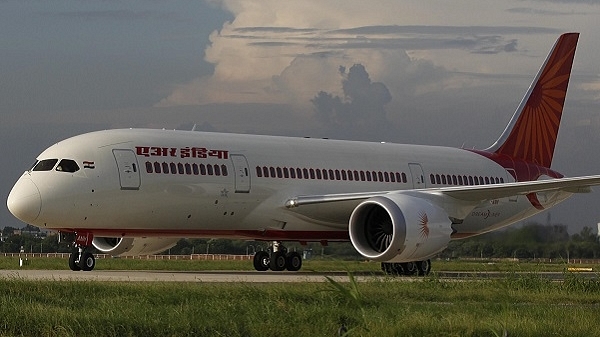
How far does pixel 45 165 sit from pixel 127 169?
1.98 metres

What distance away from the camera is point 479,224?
36.1m

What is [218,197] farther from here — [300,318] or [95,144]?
[300,318]

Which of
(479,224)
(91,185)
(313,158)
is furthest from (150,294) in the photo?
(479,224)

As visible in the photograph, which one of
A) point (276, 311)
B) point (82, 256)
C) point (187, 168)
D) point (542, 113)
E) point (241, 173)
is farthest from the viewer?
point (542, 113)

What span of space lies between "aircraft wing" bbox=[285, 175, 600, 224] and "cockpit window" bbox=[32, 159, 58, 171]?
6.72 meters

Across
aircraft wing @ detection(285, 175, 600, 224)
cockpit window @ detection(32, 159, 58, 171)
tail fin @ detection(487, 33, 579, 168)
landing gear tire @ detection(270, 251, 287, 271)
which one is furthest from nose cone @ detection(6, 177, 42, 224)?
tail fin @ detection(487, 33, 579, 168)

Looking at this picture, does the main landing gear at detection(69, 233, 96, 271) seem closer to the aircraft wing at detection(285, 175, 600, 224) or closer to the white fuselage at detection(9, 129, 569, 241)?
the white fuselage at detection(9, 129, 569, 241)

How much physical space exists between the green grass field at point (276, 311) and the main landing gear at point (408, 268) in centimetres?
1058

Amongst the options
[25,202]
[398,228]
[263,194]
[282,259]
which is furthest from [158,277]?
[282,259]

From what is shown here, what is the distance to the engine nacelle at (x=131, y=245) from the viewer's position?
108 ft

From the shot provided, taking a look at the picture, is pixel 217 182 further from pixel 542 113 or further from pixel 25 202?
pixel 542 113

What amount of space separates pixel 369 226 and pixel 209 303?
14311 millimetres

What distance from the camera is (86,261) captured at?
2809cm

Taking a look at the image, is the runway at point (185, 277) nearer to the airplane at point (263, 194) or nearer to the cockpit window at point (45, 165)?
the airplane at point (263, 194)
